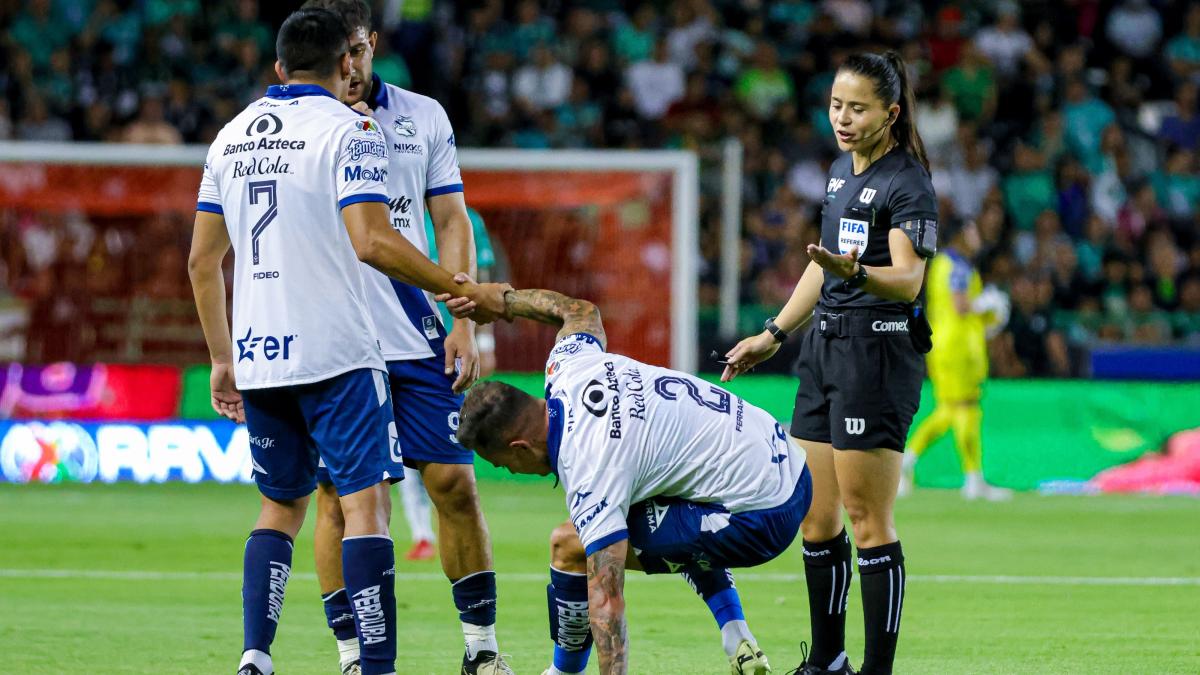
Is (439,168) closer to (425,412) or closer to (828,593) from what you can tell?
(425,412)

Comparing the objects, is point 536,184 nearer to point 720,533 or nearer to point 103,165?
point 103,165

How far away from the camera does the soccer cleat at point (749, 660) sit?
247 inches

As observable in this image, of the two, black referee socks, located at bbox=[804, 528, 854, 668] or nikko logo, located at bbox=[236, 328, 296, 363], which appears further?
black referee socks, located at bbox=[804, 528, 854, 668]

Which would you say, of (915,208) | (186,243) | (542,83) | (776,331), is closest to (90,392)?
(186,243)

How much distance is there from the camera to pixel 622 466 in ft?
17.6

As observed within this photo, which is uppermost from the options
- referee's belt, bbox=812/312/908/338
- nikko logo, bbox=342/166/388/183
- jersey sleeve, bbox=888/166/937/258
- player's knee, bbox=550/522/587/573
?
nikko logo, bbox=342/166/388/183

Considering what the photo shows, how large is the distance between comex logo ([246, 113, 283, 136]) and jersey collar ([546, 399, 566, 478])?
4.20 ft

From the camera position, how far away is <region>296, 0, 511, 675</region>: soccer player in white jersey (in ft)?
21.3

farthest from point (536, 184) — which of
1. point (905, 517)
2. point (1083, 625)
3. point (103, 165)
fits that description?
point (1083, 625)

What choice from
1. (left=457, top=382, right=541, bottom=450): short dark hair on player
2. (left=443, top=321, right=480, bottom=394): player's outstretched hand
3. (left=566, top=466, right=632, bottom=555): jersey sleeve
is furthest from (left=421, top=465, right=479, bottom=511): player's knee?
(left=566, top=466, right=632, bottom=555): jersey sleeve

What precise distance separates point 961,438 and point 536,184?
203 inches

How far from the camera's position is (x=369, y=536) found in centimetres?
571

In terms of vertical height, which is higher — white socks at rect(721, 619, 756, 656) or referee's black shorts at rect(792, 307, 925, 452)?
referee's black shorts at rect(792, 307, 925, 452)

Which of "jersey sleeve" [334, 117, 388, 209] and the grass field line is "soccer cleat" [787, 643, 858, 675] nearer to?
"jersey sleeve" [334, 117, 388, 209]
